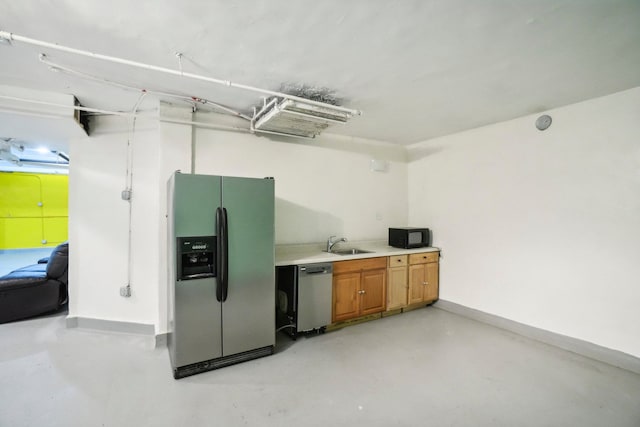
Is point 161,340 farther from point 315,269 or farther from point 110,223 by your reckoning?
point 315,269

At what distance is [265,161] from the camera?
3.52 metres

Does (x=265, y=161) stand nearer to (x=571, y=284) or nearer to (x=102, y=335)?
(x=102, y=335)

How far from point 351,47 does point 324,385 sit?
268cm

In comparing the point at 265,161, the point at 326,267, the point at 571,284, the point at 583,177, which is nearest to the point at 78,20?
the point at 265,161

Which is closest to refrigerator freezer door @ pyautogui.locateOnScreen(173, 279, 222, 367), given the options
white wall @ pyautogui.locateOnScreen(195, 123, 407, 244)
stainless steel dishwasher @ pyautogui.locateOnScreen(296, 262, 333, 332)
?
stainless steel dishwasher @ pyautogui.locateOnScreen(296, 262, 333, 332)

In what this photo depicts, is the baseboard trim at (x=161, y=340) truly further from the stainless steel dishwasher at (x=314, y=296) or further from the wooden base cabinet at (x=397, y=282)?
the wooden base cabinet at (x=397, y=282)

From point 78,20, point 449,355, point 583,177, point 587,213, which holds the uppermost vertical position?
point 78,20

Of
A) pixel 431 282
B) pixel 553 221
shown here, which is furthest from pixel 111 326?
pixel 553 221

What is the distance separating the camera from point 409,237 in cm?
397

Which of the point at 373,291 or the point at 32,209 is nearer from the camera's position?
the point at 373,291

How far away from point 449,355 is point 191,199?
9.84 ft

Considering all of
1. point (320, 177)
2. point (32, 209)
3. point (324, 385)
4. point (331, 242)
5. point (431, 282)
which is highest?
point (320, 177)

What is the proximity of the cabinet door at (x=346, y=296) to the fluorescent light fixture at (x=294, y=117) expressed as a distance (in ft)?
6.01

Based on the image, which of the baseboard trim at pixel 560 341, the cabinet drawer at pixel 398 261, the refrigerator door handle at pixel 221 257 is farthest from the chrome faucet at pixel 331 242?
the baseboard trim at pixel 560 341
